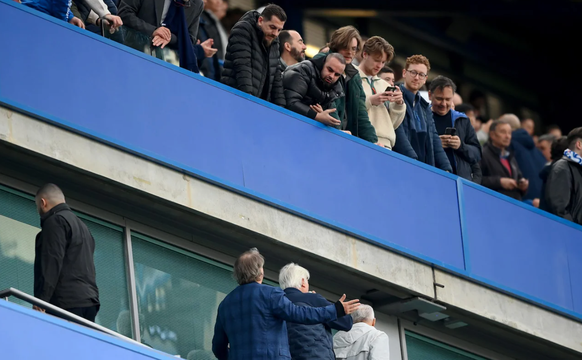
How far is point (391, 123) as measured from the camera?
12312 mm

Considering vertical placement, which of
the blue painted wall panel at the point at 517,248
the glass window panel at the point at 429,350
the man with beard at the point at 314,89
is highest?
the man with beard at the point at 314,89

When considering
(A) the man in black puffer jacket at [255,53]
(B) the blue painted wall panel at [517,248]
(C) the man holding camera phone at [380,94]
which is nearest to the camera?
(A) the man in black puffer jacket at [255,53]

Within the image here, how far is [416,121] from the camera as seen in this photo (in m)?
12.4

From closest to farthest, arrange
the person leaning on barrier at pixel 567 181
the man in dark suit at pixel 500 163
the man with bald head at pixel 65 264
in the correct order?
the man with bald head at pixel 65 264, the person leaning on barrier at pixel 567 181, the man in dark suit at pixel 500 163

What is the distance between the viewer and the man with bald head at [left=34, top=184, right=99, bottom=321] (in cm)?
874

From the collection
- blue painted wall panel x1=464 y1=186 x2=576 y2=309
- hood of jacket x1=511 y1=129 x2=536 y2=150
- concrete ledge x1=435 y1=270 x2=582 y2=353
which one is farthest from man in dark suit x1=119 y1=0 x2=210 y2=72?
hood of jacket x1=511 y1=129 x2=536 y2=150

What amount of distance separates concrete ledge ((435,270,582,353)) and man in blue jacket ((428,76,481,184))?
125cm

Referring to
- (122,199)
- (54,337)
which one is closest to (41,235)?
(54,337)

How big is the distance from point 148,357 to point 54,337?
0.79 metres

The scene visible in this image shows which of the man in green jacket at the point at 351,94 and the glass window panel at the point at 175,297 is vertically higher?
the man in green jacket at the point at 351,94

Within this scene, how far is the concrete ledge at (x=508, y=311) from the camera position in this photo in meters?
12.3

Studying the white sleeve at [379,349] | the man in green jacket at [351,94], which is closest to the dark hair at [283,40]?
the man in green jacket at [351,94]

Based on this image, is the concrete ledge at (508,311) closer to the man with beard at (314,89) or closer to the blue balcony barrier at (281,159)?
the blue balcony barrier at (281,159)

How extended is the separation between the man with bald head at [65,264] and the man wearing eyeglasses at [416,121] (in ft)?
13.9
